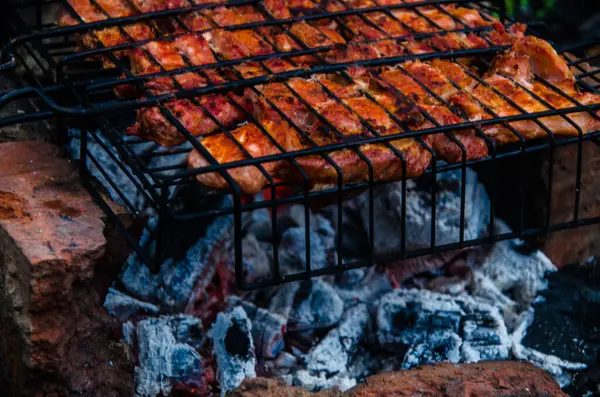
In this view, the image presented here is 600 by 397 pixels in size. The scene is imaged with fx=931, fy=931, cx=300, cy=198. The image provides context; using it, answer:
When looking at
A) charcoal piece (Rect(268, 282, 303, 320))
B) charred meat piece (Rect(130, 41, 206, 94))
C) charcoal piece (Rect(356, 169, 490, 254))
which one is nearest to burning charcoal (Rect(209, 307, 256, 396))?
charcoal piece (Rect(268, 282, 303, 320))

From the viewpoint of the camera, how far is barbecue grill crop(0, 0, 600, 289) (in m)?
2.56

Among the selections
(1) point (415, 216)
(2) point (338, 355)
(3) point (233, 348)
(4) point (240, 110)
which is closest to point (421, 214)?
(1) point (415, 216)

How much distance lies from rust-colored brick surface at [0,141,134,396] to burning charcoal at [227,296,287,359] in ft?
1.70

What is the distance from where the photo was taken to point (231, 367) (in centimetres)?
305

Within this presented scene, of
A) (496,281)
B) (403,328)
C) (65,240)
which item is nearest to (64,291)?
(65,240)

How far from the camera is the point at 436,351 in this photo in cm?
317

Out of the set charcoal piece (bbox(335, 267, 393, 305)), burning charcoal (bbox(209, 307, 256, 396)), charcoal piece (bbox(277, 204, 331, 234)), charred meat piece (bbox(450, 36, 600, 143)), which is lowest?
charcoal piece (bbox(335, 267, 393, 305))

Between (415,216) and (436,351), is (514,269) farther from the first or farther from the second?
(436,351)

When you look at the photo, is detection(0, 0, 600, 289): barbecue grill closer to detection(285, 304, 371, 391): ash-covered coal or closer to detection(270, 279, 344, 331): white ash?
detection(270, 279, 344, 331): white ash

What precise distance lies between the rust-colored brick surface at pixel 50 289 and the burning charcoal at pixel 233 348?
373mm

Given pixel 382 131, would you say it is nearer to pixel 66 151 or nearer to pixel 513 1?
pixel 66 151

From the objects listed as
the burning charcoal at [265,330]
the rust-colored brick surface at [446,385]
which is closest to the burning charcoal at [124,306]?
the burning charcoal at [265,330]

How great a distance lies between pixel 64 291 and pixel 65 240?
0.51 ft

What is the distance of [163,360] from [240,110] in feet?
2.82
